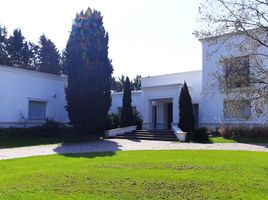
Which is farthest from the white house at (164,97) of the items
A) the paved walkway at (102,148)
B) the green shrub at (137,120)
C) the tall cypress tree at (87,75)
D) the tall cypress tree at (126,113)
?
the paved walkway at (102,148)

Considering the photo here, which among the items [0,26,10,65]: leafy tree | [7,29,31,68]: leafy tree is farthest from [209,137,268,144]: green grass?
[7,29,31,68]: leafy tree

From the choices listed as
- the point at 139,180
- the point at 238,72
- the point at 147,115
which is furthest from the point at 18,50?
the point at 139,180

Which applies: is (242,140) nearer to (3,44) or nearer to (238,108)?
(238,108)

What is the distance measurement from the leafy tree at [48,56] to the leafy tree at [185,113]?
3521 centimetres

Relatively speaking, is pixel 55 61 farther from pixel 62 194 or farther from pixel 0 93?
pixel 62 194

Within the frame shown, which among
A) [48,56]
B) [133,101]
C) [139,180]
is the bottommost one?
[139,180]

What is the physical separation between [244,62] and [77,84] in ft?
56.8

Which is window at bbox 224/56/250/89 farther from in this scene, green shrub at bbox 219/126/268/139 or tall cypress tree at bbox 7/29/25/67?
tall cypress tree at bbox 7/29/25/67

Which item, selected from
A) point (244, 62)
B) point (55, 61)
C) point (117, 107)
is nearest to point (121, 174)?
point (244, 62)

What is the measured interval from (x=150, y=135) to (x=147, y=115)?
16.8ft

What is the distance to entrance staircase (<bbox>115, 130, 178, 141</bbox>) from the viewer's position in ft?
86.3

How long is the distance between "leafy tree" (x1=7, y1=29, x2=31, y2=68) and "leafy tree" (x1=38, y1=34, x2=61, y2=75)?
2402mm

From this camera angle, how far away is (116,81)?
69875 millimetres

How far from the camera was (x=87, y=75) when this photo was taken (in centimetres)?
2662
